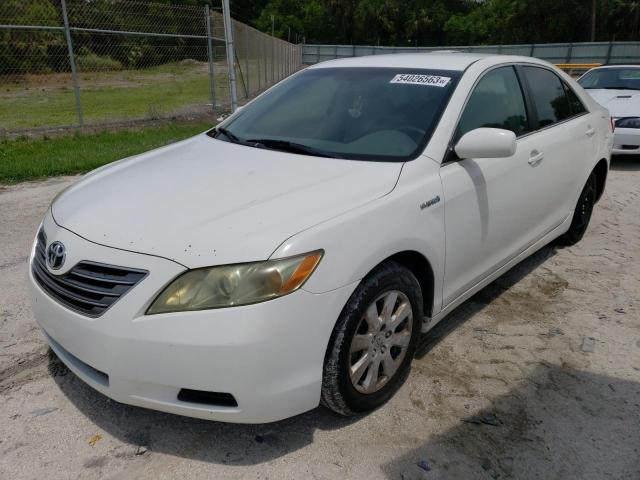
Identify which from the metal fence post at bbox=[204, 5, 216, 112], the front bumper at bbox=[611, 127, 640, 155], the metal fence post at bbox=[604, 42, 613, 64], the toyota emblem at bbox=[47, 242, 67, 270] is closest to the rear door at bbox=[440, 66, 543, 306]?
the toyota emblem at bbox=[47, 242, 67, 270]

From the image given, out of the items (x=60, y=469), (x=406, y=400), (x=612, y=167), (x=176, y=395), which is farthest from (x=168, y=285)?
(x=612, y=167)

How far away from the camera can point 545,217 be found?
3.84 metres

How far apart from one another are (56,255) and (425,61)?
2354 mm

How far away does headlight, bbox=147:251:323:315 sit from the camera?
2.01 meters

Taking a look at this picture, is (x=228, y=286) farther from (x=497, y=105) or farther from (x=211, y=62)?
(x=211, y=62)

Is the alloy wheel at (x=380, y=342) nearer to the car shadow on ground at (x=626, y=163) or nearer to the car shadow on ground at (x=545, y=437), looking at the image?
the car shadow on ground at (x=545, y=437)

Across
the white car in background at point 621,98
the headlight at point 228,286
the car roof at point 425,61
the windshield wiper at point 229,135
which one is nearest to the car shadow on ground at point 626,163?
the white car in background at point 621,98

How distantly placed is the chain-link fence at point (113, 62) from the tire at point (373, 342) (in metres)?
8.22

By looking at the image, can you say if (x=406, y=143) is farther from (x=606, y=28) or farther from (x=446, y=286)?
(x=606, y=28)

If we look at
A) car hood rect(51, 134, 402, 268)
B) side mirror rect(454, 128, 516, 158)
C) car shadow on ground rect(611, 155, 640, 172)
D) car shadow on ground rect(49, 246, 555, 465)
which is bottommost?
car shadow on ground rect(611, 155, 640, 172)

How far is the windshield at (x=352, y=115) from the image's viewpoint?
2875 mm

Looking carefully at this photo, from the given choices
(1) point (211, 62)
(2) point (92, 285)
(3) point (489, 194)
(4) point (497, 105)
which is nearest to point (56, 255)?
(2) point (92, 285)

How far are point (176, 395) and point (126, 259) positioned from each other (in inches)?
21.8

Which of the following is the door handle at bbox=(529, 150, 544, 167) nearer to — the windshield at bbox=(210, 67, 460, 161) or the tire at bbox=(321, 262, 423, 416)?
the windshield at bbox=(210, 67, 460, 161)
